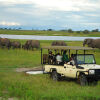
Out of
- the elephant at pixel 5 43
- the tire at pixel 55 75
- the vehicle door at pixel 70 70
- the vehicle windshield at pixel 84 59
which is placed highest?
the vehicle windshield at pixel 84 59

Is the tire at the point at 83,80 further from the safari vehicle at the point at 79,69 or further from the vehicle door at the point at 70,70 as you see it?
the vehicle door at the point at 70,70

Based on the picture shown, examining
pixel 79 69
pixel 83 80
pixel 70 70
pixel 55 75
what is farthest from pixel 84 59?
pixel 55 75

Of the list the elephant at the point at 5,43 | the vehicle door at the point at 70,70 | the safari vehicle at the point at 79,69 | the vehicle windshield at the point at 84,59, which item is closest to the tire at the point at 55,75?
the safari vehicle at the point at 79,69


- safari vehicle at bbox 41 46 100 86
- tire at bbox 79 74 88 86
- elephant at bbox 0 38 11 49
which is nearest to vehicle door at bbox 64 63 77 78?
safari vehicle at bbox 41 46 100 86

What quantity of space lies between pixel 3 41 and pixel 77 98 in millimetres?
30059

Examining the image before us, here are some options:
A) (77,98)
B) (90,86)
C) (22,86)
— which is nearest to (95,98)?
(77,98)

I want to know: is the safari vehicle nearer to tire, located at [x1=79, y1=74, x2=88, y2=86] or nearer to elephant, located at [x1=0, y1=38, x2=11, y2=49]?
tire, located at [x1=79, y1=74, x2=88, y2=86]

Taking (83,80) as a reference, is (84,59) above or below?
above

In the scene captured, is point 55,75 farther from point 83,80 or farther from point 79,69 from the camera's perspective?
point 83,80

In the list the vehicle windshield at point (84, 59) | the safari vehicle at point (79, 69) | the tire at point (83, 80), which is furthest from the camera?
the vehicle windshield at point (84, 59)

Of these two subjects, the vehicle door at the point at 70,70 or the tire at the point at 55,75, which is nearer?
the vehicle door at the point at 70,70

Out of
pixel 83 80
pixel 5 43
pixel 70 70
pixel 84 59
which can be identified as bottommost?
pixel 5 43

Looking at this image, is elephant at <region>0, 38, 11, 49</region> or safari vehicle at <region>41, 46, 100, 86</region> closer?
safari vehicle at <region>41, 46, 100, 86</region>

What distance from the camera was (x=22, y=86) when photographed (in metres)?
11.9
